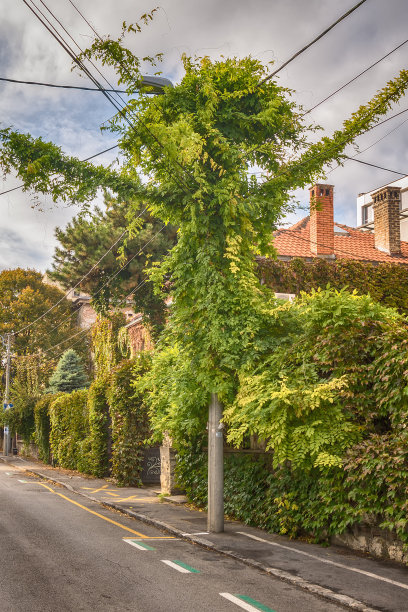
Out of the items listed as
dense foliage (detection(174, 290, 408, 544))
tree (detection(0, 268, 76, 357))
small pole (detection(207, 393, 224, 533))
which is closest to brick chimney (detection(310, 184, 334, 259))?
dense foliage (detection(174, 290, 408, 544))

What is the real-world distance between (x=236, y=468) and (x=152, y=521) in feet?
6.85

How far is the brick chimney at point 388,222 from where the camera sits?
26031mm

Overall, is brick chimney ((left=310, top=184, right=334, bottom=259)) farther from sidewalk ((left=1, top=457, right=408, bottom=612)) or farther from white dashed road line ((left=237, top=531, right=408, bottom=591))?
white dashed road line ((left=237, top=531, right=408, bottom=591))

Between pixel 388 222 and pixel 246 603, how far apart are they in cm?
2173

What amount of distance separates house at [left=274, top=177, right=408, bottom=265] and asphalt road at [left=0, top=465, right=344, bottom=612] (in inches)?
563

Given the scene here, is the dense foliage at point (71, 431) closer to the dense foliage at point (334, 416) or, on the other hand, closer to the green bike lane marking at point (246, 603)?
the dense foliage at point (334, 416)

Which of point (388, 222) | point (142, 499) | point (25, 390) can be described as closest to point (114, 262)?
point (388, 222)

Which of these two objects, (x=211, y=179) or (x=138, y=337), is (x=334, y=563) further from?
(x=138, y=337)

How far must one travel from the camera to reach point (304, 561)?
29.4ft

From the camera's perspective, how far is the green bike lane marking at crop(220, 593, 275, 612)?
21.9 feet

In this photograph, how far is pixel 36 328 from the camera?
4888 cm

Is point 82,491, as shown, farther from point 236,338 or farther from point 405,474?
point 405,474

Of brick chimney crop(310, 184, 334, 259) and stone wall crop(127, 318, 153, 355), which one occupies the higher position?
brick chimney crop(310, 184, 334, 259)

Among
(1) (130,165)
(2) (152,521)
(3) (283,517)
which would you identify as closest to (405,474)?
(3) (283,517)
